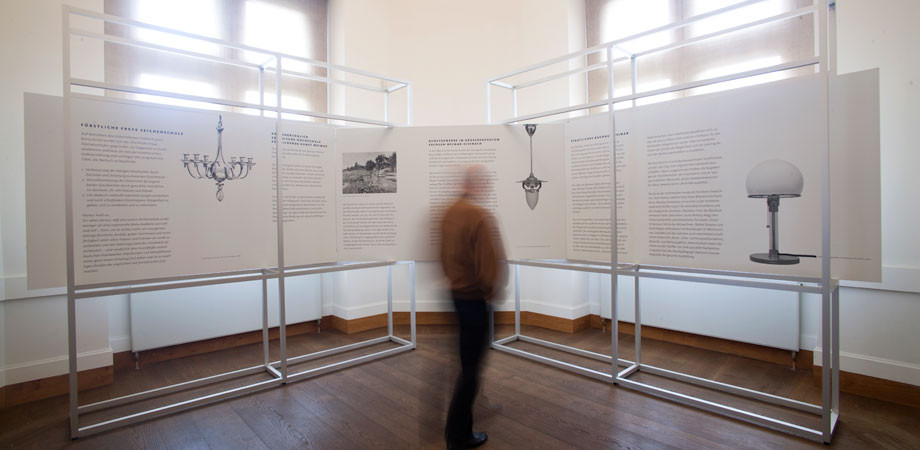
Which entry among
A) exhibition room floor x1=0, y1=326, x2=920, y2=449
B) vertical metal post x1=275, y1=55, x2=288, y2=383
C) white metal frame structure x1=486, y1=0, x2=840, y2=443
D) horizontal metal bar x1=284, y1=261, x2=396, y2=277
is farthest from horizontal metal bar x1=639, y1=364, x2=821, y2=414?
vertical metal post x1=275, y1=55, x2=288, y2=383

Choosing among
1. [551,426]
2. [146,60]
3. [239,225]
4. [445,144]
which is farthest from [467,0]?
[551,426]

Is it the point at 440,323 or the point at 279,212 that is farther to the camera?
the point at 440,323

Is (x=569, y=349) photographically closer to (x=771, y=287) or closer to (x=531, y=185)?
(x=531, y=185)

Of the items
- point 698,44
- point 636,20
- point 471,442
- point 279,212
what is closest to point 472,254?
point 471,442

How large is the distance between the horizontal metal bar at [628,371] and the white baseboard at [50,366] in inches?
164

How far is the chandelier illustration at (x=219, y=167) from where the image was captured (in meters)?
3.27

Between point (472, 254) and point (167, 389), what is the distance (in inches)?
107

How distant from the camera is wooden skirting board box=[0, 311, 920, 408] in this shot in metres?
3.18

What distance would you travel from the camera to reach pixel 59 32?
3467mm

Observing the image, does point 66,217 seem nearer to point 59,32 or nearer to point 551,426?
point 59,32

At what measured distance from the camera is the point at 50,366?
3402mm

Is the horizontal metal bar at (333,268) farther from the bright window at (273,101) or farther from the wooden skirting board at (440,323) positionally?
the bright window at (273,101)

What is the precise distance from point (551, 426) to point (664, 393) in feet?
3.28

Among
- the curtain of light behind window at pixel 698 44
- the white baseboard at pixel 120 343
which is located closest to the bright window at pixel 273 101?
the white baseboard at pixel 120 343
